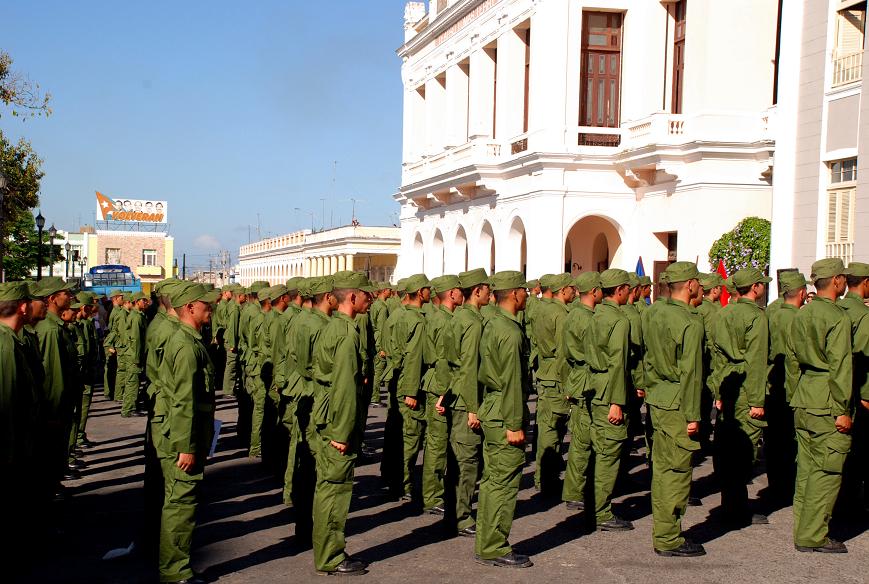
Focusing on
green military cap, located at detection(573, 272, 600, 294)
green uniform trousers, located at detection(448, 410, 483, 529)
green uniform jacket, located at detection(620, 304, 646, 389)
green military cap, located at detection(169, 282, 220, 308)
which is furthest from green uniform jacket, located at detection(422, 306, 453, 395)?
green military cap, located at detection(169, 282, 220, 308)

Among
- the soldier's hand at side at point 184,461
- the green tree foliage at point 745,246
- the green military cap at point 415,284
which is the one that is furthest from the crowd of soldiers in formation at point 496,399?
the green tree foliage at point 745,246

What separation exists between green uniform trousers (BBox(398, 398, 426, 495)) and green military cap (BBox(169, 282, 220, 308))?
3.05m

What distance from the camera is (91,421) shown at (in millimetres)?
14773

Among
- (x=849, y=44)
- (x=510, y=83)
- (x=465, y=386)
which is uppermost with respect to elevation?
(x=510, y=83)

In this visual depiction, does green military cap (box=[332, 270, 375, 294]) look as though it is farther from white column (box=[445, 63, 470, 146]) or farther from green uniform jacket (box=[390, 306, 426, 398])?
white column (box=[445, 63, 470, 146])

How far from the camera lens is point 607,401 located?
7.83 metres

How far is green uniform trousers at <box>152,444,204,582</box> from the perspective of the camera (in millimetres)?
6383


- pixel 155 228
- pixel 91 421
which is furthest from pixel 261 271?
pixel 91 421

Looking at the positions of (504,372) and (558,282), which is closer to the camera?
(504,372)

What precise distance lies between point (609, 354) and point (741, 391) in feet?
5.39

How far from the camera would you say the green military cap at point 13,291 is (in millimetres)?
6312

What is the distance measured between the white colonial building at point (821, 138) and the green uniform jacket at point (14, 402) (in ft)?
43.3

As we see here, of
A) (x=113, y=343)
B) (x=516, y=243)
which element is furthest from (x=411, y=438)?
(x=516, y=243)

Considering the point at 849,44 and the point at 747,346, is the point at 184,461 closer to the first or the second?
the point at 747,346
